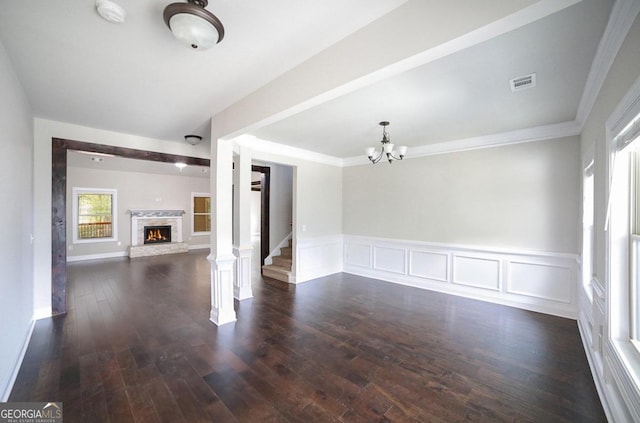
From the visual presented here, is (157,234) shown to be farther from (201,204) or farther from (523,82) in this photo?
(523,82)

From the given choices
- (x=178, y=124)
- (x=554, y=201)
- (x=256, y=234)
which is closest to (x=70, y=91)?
(x=178, y=124)

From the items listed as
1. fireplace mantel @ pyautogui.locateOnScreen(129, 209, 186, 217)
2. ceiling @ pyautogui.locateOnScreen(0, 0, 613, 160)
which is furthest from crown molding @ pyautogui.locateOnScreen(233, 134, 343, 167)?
fireplace mantel @ pyautogui.locateOnScreen(129, 209, 186, 217)

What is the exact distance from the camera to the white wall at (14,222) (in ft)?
6.45

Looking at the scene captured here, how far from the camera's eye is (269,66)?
219cm

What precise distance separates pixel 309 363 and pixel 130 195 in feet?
27.6

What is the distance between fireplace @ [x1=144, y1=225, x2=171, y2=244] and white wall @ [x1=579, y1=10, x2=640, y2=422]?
1003 centimetres

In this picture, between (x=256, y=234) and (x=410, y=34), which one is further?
(x=256, y=234)

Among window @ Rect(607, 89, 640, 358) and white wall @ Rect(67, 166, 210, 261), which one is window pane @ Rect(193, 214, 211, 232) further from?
window @ Rect(607, 89, 640, 358)

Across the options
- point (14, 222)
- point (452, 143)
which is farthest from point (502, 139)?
point (14, 222)

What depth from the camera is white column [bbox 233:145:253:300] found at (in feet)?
14.0

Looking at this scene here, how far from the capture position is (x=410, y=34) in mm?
1461

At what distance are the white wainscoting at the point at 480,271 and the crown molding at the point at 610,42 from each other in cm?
225

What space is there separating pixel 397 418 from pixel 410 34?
8.09 ft

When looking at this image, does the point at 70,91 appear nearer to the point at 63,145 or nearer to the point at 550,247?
the point at 63,145
